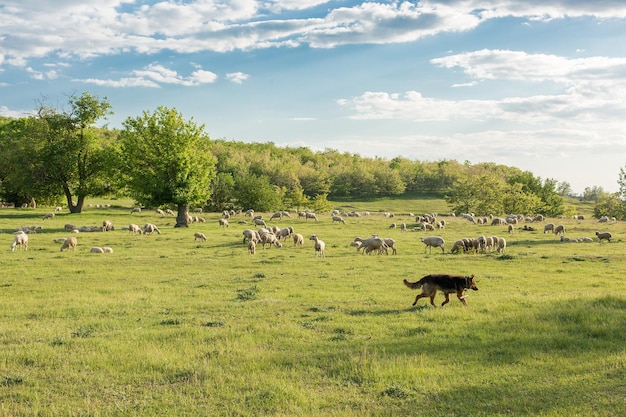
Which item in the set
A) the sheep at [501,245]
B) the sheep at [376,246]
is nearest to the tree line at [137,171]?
the sheep at [376,246]

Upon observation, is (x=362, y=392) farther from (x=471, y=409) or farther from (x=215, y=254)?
(x=215, y=254)

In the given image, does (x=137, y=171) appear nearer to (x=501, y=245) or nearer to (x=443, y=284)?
(x=501, y=245)

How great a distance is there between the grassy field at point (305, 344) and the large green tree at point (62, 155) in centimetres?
3863

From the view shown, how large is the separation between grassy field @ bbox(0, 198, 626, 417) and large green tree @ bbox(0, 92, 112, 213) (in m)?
38.6

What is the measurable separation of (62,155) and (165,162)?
16896 millimetres

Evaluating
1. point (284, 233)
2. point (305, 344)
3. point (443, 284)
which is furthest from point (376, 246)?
point (305, 344)

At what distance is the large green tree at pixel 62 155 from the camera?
57938mm

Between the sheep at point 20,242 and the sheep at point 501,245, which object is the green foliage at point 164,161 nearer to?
the sheep at point 20,242

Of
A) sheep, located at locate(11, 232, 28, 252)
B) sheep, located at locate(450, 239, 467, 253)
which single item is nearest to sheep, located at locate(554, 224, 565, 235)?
sheep, located at locate(450, 239, 467, 253)

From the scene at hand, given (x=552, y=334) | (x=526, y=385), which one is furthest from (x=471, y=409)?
(x=552, y=334)

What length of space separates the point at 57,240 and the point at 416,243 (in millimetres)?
26327

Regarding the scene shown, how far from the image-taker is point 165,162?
4928cm

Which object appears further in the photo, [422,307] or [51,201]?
[51,201]

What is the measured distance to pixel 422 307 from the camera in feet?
48.4
